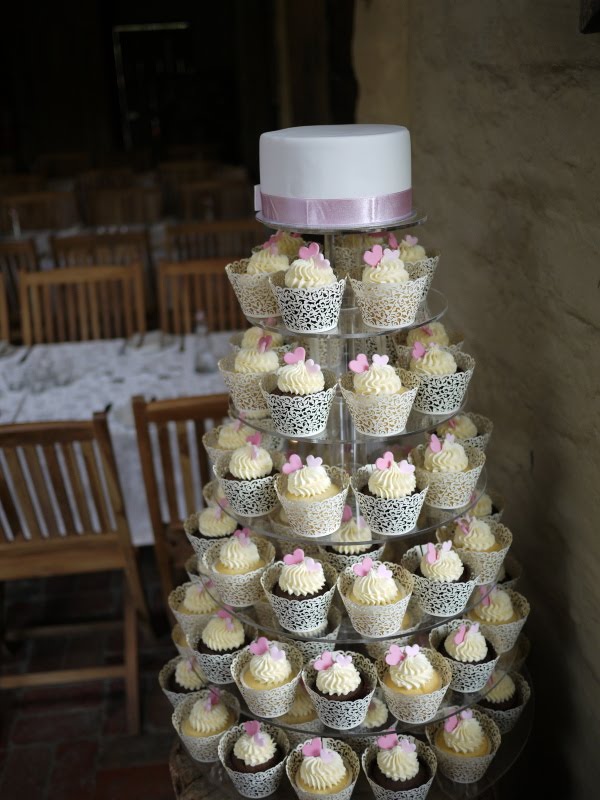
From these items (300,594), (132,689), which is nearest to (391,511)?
(300,594)

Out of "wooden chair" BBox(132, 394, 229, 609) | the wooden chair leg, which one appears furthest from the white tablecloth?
the wooden chair leg

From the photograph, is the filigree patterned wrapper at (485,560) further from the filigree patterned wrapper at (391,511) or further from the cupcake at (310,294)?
the cupcake at (310,294)

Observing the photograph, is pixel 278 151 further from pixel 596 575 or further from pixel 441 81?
pixel 596 575

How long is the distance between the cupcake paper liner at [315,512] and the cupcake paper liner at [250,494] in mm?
74

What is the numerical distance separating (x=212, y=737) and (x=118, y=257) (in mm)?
3059

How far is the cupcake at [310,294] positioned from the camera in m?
1.57

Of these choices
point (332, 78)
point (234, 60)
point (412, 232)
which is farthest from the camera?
point (234, 60)

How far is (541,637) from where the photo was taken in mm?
2088

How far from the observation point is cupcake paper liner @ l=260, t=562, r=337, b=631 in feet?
5.55

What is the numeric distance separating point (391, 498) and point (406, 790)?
2.01ft

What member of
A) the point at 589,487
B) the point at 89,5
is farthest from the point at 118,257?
the point at 89,5

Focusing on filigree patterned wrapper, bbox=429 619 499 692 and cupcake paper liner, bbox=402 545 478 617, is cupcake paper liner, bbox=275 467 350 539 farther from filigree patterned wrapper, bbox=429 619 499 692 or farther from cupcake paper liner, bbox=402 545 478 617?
filigree patterned wrapper, bbox=429 619 499 692

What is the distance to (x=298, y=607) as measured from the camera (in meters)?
1.69

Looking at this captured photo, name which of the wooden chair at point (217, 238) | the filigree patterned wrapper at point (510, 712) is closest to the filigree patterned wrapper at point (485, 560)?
the filigree patterned wrapper at point (510, 712)
